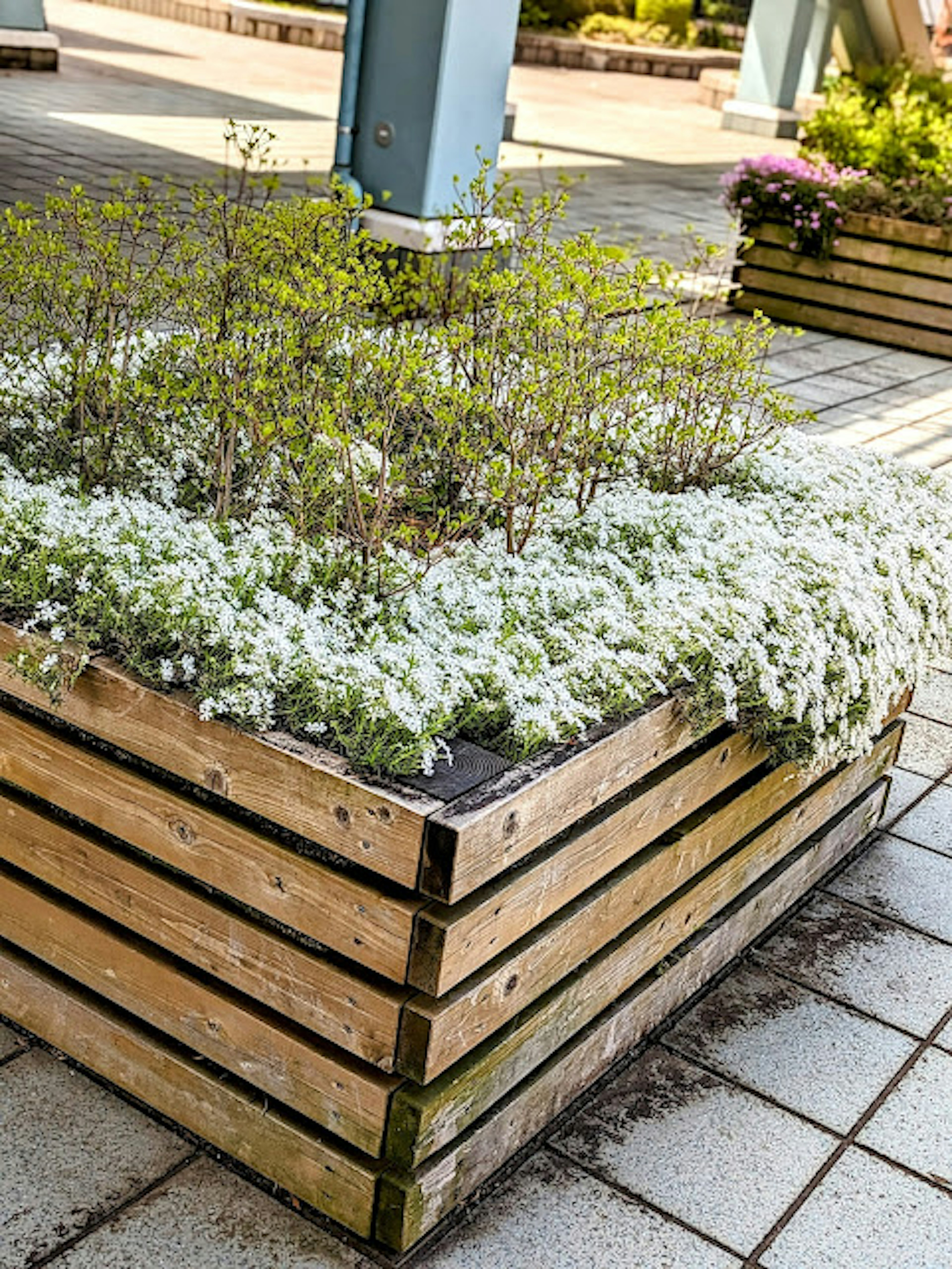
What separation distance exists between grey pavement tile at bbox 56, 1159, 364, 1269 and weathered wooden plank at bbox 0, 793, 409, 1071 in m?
0.34

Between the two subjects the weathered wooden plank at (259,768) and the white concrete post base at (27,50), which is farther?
the white concrete post base at (27,50)

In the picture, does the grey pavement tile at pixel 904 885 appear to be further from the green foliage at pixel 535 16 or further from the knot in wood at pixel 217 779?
the green foliage at pixel 535 16

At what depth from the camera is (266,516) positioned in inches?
128

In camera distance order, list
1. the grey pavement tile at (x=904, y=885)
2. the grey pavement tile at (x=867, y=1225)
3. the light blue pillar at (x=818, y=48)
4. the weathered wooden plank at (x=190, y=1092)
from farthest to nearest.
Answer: the light blue pillar at (x=818, y=48) < the grey pavement tile at (x=904, y=885) < the grey pavement tile at (x=867, y=1225) < the weathered wooden plank at (x=190, y=1092)

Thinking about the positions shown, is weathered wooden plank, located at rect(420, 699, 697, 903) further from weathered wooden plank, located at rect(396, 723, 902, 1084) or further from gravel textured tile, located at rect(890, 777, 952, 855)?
gravel textured tile, located at rect(890, 777, 952, 855)

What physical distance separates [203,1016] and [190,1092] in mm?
158

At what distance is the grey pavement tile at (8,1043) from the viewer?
287cm

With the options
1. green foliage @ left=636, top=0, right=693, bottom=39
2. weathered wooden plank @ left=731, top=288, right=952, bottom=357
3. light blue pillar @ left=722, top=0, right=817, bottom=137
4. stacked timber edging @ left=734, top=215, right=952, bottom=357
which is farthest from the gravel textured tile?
green foliage @ left=636, top=0, right=693, bottom=39

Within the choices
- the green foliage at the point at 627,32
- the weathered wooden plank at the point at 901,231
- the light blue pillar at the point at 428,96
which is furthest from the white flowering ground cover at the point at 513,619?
the green foliage at the point at 627,32

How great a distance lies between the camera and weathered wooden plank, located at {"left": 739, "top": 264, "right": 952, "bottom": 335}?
9438 mm

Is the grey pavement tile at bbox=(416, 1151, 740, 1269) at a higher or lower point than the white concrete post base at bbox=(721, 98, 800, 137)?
lower

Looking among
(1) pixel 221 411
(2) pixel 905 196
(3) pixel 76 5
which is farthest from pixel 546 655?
(3) pixel 76 5

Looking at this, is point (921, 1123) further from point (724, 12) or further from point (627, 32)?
point (724, 12)

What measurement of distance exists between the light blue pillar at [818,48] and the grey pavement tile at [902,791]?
1457 centimetres
